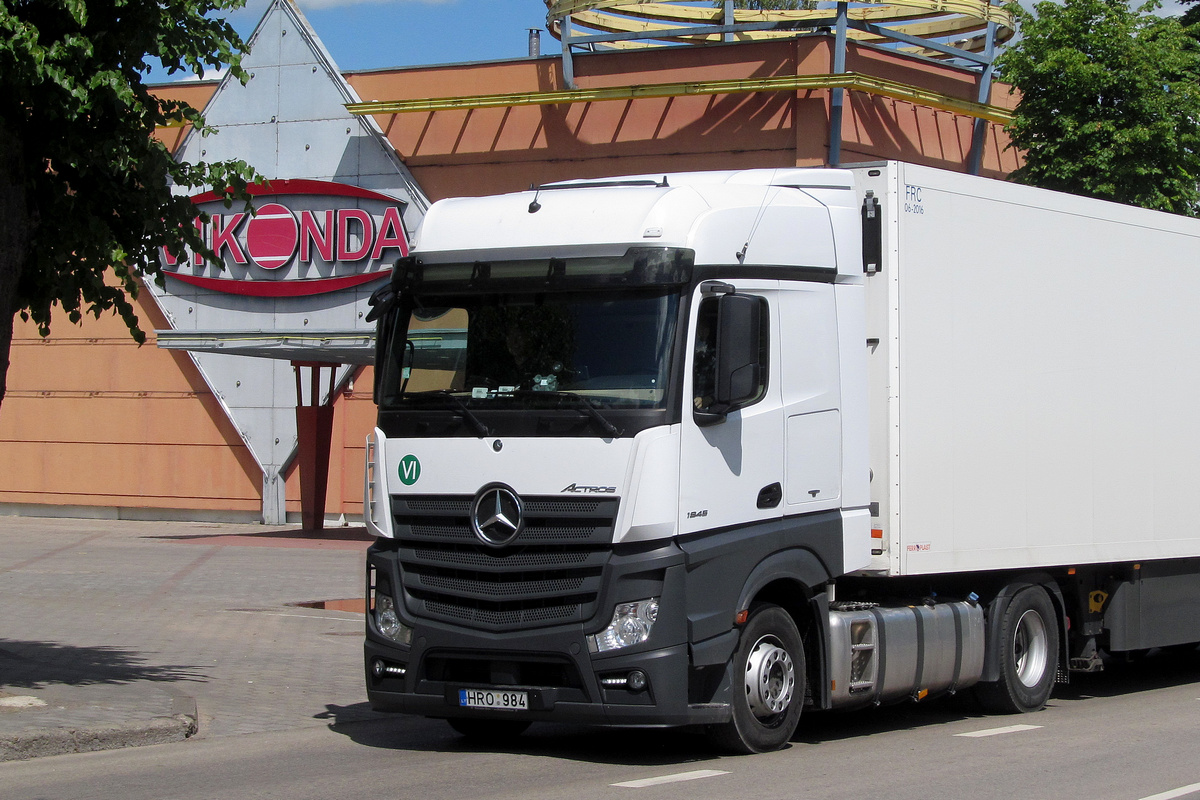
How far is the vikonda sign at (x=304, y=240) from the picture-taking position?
28.8 m

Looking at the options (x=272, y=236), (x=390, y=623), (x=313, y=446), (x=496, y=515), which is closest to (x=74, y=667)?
(x=390, y=623)

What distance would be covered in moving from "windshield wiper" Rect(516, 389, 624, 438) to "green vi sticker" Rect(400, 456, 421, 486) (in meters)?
0.76

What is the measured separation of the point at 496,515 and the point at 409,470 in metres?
0.69

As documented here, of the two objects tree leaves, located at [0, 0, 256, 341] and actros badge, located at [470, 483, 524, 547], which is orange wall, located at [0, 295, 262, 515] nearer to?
tree leaves, located at [0, 0, 256, 341]

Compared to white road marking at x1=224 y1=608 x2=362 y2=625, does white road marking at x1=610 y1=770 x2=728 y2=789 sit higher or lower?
lower

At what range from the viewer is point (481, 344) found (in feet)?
27.3

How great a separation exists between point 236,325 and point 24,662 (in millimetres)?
19500

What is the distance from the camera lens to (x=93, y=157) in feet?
31.3

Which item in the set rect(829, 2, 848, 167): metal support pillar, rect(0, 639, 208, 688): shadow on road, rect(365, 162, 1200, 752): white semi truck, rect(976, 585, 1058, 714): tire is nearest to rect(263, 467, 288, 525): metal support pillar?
rect(829, 2, 848, 167): metal support pillar

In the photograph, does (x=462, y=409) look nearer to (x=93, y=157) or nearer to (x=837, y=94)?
(x=93, y=157)

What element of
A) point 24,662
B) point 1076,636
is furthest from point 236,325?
point 1076,636

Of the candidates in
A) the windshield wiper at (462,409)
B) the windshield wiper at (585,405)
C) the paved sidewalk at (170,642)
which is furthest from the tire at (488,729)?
the windshield wiper at (585,405)

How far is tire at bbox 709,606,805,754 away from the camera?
8.20m

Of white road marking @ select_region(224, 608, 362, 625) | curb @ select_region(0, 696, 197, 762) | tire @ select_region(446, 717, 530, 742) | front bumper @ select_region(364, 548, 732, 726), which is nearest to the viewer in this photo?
front bumper @ select_region(364, 548, 732, 726)
